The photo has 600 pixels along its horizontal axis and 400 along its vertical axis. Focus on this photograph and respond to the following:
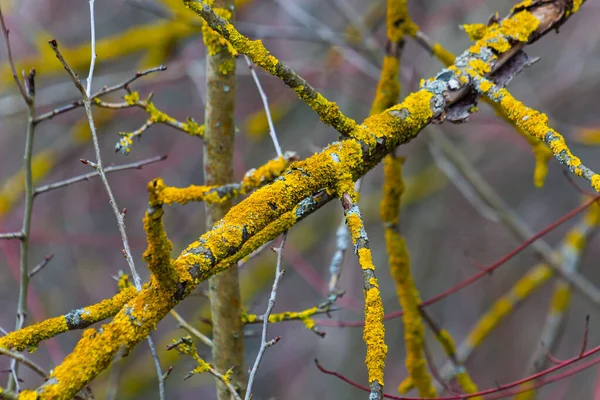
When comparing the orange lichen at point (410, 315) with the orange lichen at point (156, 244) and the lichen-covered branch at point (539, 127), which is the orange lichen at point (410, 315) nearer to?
the lichen-covered branch at point (539, 127)

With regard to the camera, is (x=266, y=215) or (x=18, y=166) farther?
(x=18, y=166)

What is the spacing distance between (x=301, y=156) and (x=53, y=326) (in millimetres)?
3402

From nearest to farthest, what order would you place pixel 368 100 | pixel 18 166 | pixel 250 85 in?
1. pixel 368 100
2. pixel 250 85
3. pixel 18 166

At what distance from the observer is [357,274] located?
4391mm

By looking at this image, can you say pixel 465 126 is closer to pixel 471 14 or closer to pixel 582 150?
pixel 471 14

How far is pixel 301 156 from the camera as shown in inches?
165

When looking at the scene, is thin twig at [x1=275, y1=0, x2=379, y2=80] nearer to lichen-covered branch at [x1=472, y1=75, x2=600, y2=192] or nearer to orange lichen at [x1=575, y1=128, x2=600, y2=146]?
orange lichen at [x1=575, y1=128, x2=600, y2=146]

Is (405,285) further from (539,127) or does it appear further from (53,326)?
(53,326)

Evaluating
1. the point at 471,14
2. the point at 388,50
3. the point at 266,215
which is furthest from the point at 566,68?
the point at 266,215

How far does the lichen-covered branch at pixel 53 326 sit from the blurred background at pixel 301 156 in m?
1.99

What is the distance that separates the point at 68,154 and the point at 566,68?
361 cm

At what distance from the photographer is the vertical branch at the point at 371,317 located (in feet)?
2.52

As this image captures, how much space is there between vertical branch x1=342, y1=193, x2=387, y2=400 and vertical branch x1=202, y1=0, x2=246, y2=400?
0.54 metres

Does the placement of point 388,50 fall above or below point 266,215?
above
